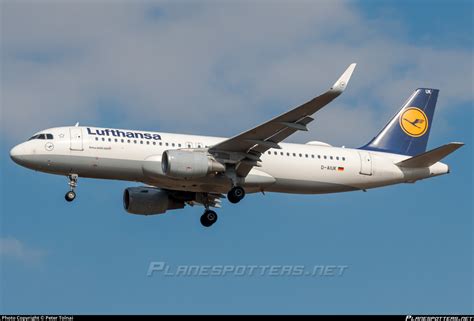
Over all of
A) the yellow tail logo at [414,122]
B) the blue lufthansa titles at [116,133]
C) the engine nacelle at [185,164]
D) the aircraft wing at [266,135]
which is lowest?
the engine nacelle at [185,164]

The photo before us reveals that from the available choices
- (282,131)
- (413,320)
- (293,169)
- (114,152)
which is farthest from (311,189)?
(413,320)

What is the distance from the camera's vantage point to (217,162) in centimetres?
4956

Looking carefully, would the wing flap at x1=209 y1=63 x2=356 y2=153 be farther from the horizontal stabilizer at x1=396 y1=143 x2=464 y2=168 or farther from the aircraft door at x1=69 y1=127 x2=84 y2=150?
the horizontal stabilizer at x1=396 y1=143 x2=464 y2=168

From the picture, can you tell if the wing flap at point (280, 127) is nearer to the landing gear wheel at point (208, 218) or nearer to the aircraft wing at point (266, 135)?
the aircraft wing at point (266, 135)

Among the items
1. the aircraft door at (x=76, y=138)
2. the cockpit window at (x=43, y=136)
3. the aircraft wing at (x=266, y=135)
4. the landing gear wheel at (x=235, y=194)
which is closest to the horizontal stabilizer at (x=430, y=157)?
the aircraft wing at (x=266, y=135)

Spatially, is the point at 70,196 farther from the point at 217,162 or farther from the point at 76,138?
the point at 217,162

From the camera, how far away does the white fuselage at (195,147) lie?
48.7 metres

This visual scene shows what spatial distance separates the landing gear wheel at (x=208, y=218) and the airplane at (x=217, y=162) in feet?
0.16

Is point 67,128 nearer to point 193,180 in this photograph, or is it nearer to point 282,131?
point 193,180

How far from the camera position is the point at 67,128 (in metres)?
49.5

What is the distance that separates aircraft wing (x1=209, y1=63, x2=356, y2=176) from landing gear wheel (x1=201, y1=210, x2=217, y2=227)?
3.30 metres

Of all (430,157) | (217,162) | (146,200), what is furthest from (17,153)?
(430,157)

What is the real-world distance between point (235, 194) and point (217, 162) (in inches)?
68.6

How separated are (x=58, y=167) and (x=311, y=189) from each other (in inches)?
481
